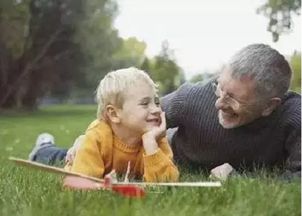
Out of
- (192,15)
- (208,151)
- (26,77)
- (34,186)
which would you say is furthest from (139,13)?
(34,186)

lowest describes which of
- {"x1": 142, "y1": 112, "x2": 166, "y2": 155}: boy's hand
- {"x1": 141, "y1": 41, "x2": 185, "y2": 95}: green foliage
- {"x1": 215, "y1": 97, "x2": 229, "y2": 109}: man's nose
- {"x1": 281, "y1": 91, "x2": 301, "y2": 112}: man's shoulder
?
{"x1": 141, "y1": 41, "x2": 185, "y2": 95}: green foliage

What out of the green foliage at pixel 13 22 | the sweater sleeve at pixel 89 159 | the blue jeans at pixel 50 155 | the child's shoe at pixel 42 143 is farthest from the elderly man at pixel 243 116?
the green foliage at pixel 13 22

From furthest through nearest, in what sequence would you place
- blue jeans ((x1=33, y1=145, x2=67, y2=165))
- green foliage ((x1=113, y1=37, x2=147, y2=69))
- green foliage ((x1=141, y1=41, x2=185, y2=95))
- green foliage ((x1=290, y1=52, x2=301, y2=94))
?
green foliage ((x1=113, y1=37, x2=147, y2=69)), green foliage ((x1=141, y1=41, x2=185, y2=95)), blue jeans ((x1=33, y1=145, x2=67, y2=165)), green foliage ((x1=290, y1=52, x2=301, y2=94))

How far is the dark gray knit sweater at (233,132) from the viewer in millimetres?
1792

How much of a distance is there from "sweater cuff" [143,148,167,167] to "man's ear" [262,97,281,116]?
0.89ft

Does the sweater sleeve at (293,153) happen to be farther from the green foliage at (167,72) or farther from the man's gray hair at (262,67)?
the green foliage at (167,72)

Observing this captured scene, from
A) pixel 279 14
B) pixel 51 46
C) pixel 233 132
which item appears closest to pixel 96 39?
pixel 51 46

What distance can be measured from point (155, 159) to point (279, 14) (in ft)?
2.70

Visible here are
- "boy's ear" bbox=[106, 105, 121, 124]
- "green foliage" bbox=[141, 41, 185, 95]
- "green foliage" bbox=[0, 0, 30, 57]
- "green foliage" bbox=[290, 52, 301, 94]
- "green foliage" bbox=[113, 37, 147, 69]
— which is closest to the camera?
"boy's ear" bbox=[106, 105, 121, 124]

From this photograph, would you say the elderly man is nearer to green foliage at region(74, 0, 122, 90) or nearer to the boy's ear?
the boy's ear

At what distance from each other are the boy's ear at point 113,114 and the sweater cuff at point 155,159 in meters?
0.13

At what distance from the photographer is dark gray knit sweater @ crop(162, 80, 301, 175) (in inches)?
70.6

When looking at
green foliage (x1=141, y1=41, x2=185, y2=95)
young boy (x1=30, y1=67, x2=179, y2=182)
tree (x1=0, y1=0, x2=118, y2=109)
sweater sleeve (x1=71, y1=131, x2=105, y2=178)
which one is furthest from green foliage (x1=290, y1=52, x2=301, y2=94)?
tree (x1=0, y1=0, x2=118, y2=109)

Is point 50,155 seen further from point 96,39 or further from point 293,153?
A: point 96,39
